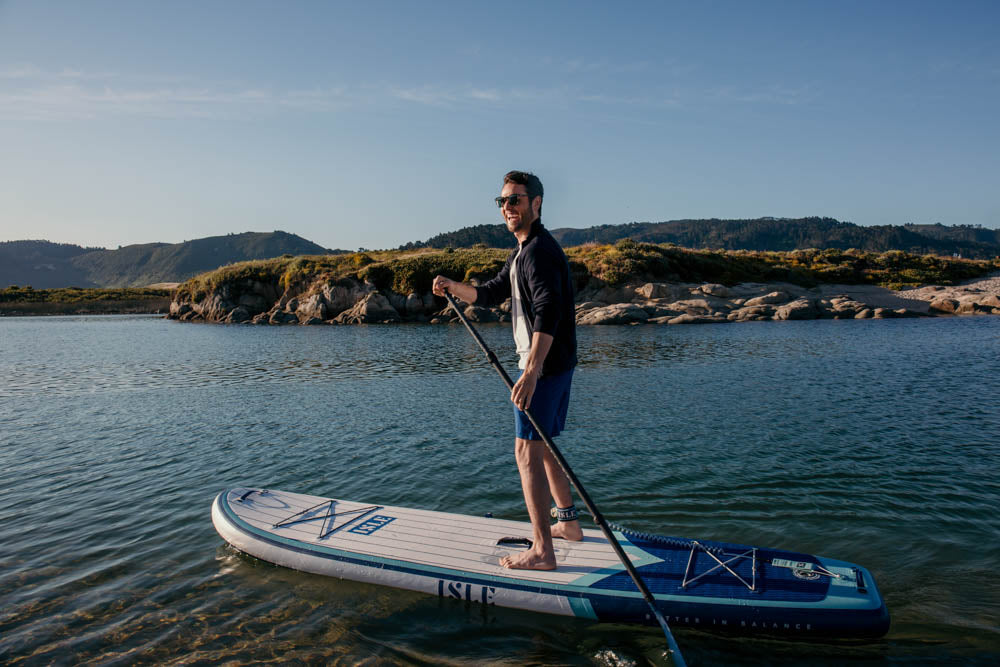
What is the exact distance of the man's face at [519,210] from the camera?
5.27 meters

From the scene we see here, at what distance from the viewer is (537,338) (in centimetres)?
486

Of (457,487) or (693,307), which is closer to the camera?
(457,487)

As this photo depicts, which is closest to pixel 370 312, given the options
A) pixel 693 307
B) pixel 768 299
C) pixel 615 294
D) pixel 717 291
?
pixel 615 294

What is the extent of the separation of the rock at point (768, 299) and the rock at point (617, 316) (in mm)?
11484

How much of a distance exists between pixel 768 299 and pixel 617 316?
1628cm

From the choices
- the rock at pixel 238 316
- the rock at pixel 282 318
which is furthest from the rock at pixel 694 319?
the rock at pixel 238 316

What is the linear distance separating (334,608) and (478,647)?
1.62 m

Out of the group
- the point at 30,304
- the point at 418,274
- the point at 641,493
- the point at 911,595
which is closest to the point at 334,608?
the point at 641,493

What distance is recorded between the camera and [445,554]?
596 centimetres

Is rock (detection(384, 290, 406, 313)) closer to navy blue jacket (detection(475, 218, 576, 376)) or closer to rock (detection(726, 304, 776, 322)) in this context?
rock (detection(726, 304, 776, 322))

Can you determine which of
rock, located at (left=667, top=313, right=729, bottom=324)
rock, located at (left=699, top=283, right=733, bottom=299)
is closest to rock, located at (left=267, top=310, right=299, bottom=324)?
rock, located at (left=667, top=313, right=729, bottom=324)

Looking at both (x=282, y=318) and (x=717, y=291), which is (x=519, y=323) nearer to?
(x=717, y=291)

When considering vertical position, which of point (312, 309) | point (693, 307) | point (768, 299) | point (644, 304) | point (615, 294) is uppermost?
point (312, 309)

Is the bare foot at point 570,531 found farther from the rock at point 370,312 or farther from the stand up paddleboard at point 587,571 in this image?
the rock at point 370,312
